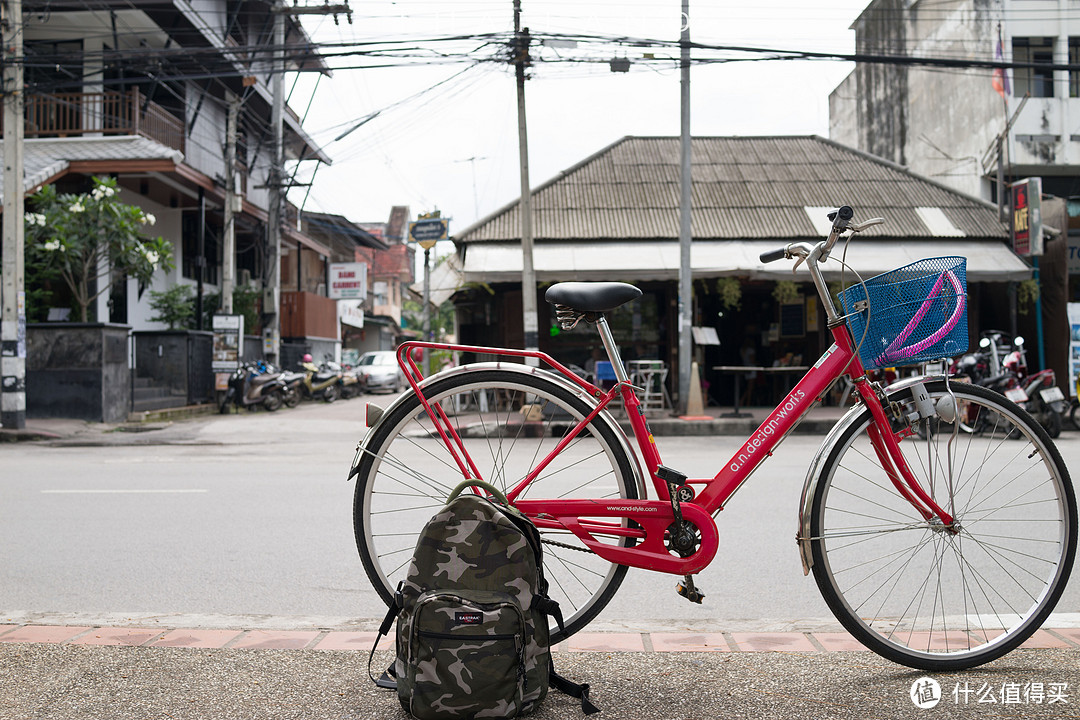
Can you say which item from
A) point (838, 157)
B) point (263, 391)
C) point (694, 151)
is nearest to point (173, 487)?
point (263, 391)

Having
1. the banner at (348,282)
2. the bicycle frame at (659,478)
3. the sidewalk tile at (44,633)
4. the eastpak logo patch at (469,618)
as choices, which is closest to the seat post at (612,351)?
the bicycle frame at (659,478)

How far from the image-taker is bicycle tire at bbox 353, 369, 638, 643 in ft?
8.67

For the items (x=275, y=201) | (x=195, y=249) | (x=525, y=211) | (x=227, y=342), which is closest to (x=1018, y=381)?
(x=525, y=211)

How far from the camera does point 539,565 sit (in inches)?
91.8

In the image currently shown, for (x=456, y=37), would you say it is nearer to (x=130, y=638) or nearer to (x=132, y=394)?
(x=132, y=394)

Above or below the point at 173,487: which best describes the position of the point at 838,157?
above

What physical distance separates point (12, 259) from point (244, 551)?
9.69 metres

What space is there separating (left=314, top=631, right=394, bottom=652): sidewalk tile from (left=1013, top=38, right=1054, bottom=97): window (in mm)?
25224


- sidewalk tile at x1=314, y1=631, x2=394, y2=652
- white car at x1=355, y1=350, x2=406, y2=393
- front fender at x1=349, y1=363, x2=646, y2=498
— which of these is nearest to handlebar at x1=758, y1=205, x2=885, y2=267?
front fender at x1=349, y1=363, x2=646, y2=498

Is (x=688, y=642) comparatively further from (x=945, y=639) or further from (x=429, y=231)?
(x=429, y=231)

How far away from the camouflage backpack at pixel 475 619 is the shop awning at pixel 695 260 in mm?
11784

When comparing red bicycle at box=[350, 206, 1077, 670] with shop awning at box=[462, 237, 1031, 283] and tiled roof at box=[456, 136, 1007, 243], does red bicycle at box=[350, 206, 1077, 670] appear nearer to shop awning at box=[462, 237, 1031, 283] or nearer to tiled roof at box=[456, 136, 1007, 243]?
shop awning at box=[462, 237, 1031, 283]

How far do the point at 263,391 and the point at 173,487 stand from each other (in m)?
11.2

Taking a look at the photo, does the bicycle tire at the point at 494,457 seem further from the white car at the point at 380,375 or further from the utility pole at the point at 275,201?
the white car at the point at 380,375
